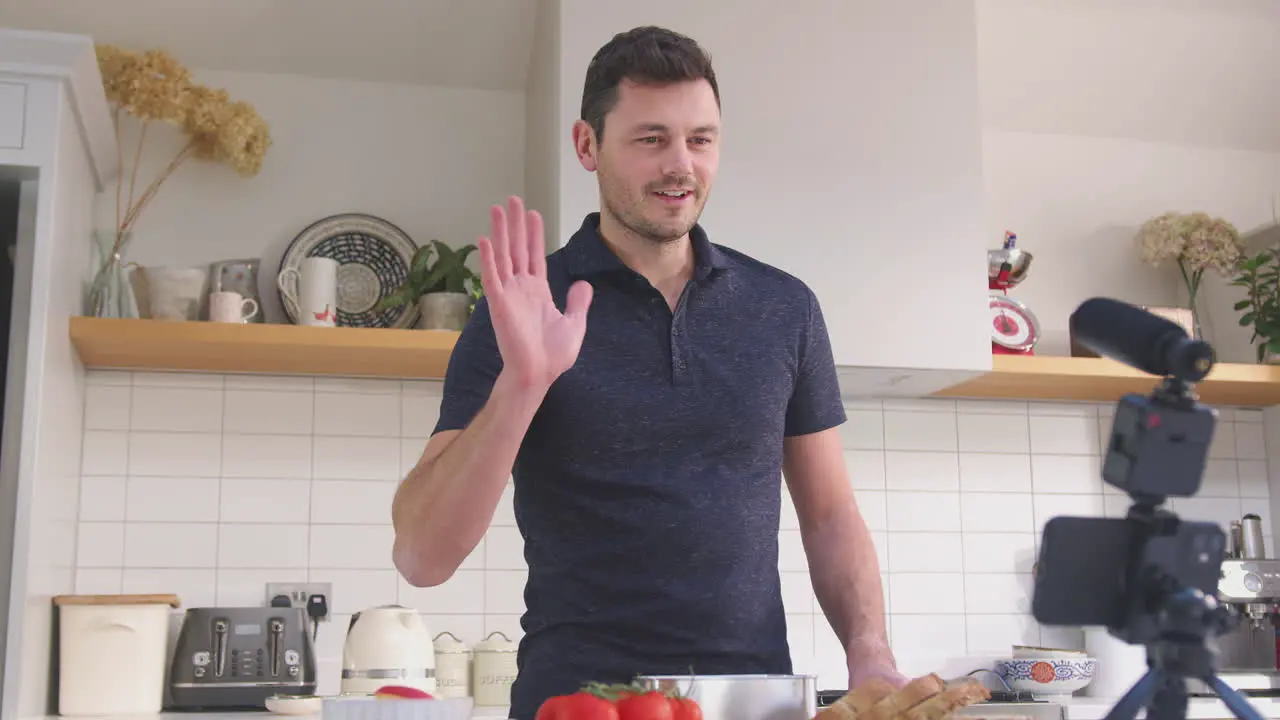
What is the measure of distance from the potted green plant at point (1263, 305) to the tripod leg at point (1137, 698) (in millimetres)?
2858

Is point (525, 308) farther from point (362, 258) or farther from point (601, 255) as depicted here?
point (362, 258)

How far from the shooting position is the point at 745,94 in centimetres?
276

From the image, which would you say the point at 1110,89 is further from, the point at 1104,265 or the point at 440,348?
the point at 440,348

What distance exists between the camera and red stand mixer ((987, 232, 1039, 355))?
3027mm

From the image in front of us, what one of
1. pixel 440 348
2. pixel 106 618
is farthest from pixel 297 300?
pixel 106 618

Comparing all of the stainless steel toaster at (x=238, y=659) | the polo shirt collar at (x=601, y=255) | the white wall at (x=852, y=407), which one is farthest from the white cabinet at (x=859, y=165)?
the polo shirt collar at (x=601, y=255)

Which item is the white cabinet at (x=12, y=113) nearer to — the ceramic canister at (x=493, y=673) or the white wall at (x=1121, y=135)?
the ceramic canister at (x=493, y=673)

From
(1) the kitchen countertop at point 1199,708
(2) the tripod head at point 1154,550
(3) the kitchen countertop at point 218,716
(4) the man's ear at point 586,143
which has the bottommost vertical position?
(1) the kitchen countertop at point 1199,708

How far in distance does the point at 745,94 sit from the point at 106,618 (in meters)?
1.61

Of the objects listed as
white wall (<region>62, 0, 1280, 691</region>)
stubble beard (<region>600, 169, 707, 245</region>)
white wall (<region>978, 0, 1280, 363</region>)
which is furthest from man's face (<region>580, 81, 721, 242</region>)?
white wall (<region>978, 0, 1280, 363</region>)

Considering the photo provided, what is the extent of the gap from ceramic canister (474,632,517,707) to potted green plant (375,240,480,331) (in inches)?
26.3

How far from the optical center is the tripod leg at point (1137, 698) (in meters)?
0.60

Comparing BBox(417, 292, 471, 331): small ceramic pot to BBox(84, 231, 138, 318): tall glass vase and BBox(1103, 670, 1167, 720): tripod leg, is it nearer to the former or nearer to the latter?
BBox(84, 231, 138, 318): tall glass vase

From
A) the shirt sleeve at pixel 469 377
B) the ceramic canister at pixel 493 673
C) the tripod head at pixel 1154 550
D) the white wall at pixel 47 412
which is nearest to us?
the tripod head at pixel 1154 550
